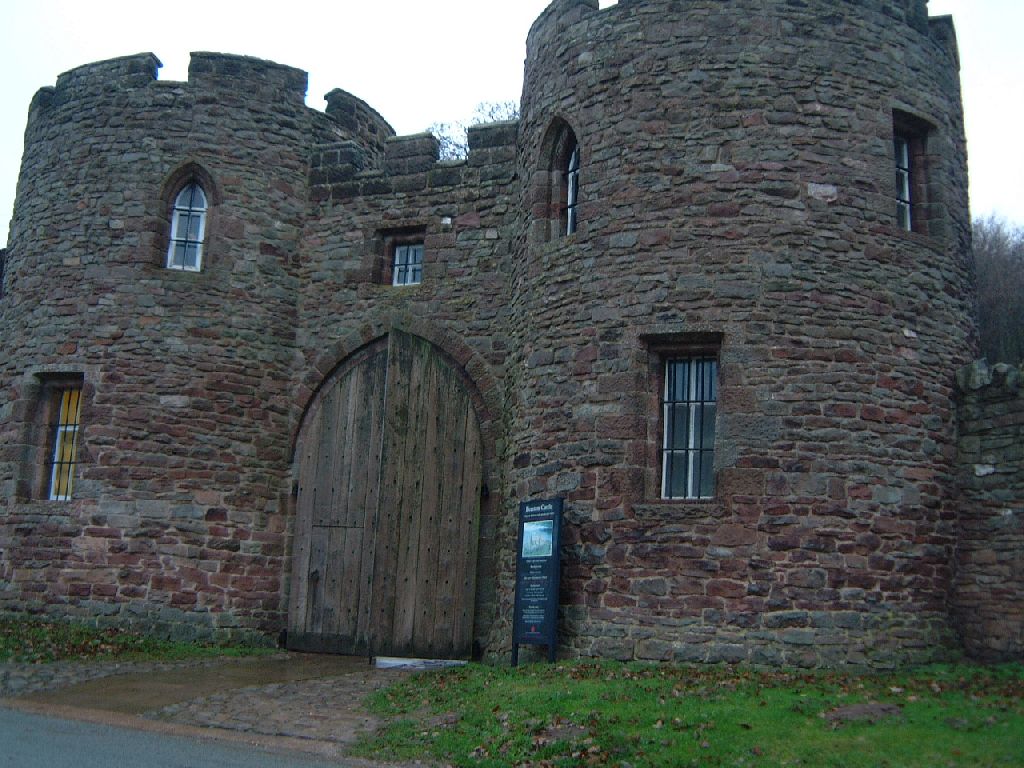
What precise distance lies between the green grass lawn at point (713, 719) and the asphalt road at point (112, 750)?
96 centimetres

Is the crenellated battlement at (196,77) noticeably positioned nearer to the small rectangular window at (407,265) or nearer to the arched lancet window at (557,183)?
the small rectangular window at (407,265)

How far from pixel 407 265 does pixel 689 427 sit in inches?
217

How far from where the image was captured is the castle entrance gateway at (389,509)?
1462 cm

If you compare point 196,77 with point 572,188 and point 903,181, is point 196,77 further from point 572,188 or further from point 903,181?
point 903,181

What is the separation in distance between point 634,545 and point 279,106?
8.71 metres

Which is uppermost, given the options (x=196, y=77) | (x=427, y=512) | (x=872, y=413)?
(x=196, y=77)

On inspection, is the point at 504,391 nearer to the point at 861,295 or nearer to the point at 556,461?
the point at 556,461

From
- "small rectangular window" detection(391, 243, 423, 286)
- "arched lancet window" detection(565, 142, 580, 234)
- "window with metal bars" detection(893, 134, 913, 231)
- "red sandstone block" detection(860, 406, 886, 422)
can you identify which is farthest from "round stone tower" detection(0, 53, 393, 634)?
"window with metal bars" detection(893, 134, 913, 231)

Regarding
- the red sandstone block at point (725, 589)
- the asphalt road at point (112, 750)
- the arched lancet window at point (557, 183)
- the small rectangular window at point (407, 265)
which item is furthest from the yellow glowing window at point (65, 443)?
the red sandstone block at point (725, 589)

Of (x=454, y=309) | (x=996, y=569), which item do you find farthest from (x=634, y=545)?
(x=454, y=309)

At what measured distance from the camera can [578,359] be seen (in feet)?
42.4

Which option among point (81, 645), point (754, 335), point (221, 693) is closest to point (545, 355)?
point (754, 335)

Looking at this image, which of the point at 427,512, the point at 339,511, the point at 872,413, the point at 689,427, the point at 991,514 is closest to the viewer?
the point at 872,413

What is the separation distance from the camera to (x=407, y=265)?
53.4 ft
